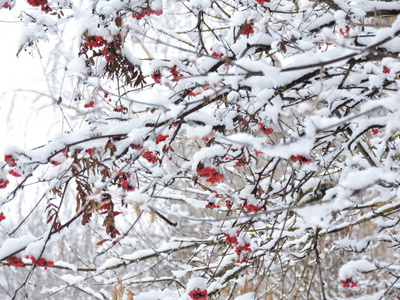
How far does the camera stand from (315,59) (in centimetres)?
137

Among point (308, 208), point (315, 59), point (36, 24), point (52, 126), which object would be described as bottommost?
point (308, 208)

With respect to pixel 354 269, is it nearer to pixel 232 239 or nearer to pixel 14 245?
pixel 232 239

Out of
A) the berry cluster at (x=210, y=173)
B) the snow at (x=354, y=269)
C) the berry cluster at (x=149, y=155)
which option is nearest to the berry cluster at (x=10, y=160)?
the berry cluster at (x=149, y=155)

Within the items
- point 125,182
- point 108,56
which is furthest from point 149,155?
point 108,56

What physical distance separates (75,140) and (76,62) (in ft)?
1.96

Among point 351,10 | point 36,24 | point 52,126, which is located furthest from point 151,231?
point 351,10

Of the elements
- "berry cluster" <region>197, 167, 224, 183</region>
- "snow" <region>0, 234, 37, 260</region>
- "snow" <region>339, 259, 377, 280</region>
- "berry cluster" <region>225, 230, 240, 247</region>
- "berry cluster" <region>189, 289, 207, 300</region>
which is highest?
"berry cluster" <region>197, 167, 224, 183</region>

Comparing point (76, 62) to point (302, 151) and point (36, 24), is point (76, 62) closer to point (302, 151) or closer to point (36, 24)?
point (36, 24)

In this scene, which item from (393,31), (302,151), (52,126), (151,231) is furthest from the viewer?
(151,231)

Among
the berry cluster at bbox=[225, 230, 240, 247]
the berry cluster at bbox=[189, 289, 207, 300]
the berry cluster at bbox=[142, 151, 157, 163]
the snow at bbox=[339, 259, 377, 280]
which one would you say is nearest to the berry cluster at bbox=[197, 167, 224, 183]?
the berry cluster at bbox=[142, 151, 157, 163]

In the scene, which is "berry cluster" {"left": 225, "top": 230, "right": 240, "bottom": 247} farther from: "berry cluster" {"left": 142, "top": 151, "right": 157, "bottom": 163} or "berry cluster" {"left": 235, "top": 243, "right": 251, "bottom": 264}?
"berry cluster" {"left": 142, "top": 151, "right": 157, "bottom": 163}

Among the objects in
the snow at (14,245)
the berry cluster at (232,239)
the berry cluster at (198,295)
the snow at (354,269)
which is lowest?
the berry cluster at (198,295)

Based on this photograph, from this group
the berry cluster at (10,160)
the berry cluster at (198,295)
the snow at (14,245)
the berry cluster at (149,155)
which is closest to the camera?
the berry cluster at (10,160)

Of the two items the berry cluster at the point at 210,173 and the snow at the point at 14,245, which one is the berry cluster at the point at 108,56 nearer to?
the berry cluster at the point at 210,173
